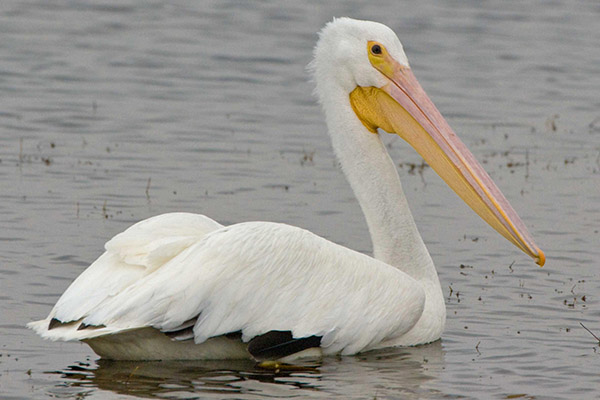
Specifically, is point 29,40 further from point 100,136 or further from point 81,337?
point 81,337

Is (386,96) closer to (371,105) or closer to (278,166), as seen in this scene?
(371,105)

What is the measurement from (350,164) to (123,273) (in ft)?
5.28

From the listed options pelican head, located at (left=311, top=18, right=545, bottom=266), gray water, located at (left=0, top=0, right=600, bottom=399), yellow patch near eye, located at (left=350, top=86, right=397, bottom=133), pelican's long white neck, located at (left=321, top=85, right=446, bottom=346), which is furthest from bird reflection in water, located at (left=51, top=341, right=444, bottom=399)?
yellow patch near eye, located at (left=350, top=86, right=397, bottom=133)

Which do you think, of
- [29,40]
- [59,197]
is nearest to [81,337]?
[59,197]

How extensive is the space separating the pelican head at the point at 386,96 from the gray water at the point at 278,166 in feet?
3.02

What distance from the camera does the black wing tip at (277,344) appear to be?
19.8ft

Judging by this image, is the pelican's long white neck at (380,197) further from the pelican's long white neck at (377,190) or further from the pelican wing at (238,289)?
the pelican wing at (238,289)

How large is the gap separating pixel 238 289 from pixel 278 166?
473 centimetres

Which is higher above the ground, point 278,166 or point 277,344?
point 278,166

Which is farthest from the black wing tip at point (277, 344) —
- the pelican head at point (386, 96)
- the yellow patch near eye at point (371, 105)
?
the yellow patch near eye at point (371, 105)

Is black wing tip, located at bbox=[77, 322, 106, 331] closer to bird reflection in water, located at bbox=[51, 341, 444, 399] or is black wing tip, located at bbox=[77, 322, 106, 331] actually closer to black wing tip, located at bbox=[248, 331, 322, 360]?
bird reflection in water, located at bbox=[51, 341, 444, 399]

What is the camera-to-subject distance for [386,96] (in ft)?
23.3

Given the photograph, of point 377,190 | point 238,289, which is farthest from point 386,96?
point 238,289

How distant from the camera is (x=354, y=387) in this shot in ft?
19.7
